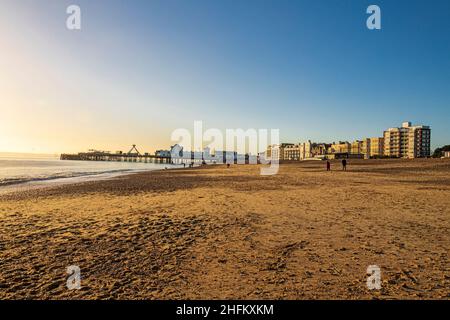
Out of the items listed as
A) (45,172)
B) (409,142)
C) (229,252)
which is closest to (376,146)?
(409,142)

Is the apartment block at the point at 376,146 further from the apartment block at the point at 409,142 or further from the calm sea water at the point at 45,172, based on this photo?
the calm sea water at the point at 45,172

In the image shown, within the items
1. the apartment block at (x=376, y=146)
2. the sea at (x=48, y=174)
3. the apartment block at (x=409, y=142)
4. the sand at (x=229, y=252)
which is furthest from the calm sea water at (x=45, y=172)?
the apartment block at (x=376, y=146)

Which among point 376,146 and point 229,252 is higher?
point 376,146

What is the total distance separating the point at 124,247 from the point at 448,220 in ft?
33.4

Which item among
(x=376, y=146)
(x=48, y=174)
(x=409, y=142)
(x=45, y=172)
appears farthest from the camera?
(x=376, y=146)

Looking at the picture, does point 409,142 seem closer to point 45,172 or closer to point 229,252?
point 45,172

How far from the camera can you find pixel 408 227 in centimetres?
806

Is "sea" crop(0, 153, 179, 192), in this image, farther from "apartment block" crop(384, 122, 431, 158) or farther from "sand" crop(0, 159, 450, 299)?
"apartment block" crop(384, 122, 431, 158)

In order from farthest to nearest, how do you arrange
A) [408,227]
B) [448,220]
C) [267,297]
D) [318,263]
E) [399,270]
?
[448,220] < [408,227] < [318,263] < [399,270] < [267,297]

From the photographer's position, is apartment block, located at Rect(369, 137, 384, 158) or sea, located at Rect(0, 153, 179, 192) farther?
apartment block, located at Rect(369, 137, 384, 158)

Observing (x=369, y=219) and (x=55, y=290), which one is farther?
(x=369, y=219)

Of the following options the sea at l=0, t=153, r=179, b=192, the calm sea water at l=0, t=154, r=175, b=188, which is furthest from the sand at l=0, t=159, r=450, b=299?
the calm sea water at l=0, t=154, r=175, b=188
